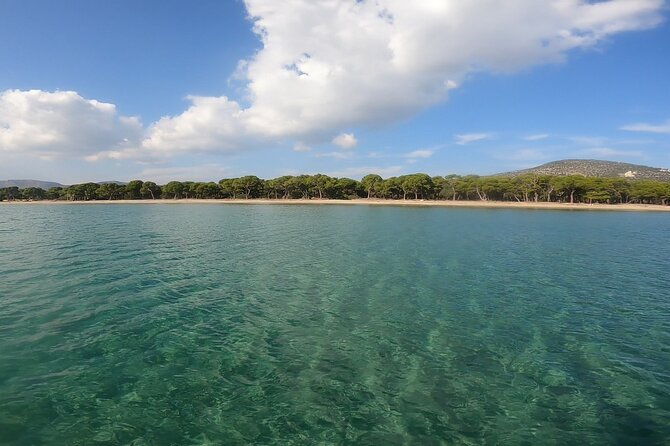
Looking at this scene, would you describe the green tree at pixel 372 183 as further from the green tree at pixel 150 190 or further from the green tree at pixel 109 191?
the green tree at pixel 109 191

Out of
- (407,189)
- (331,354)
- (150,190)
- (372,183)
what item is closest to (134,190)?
(150,190)

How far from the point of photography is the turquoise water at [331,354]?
909cm

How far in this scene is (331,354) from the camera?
1296cm

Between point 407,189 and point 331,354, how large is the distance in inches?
5672

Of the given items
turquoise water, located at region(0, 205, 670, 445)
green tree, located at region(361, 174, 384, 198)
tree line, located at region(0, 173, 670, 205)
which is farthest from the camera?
green tree, located at region(361, 174, 384, 198)

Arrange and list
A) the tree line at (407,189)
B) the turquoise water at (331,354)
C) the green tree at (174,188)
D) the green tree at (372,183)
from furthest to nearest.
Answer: the green tree at (174,188) < the green tree at (372,183) < the tree line at (407,189) < the turquoise water at (331,354)

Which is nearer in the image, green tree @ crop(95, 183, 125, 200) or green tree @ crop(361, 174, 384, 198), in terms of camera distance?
green tree @ crop(361, 174, 384, 198)

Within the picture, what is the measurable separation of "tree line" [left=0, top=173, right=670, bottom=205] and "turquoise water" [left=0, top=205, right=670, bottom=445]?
128 m

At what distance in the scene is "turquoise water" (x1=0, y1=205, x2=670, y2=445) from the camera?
9.09m

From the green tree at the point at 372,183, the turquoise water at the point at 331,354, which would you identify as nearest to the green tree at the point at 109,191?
the green tree at the point at 372,183

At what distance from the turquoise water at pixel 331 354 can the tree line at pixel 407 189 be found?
12762 centimetres

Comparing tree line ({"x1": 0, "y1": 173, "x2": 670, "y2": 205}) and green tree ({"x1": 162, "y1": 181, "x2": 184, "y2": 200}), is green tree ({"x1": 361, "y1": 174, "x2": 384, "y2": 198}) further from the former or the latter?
green tree ({"x1": 162, "y1": 181, "x2": 184, "y2": 200})

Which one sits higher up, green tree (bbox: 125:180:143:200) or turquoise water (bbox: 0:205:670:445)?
green tree (bbox: 125:180:143:200)

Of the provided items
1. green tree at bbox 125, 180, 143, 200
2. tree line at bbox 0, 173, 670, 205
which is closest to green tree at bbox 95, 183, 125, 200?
tree line at bbox 0, 173, 670, 205
